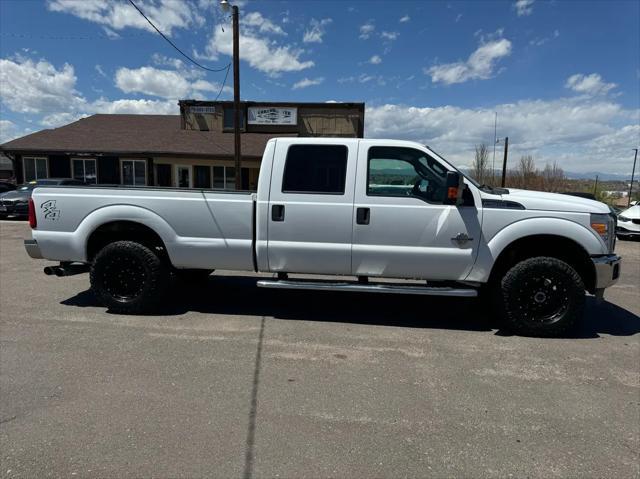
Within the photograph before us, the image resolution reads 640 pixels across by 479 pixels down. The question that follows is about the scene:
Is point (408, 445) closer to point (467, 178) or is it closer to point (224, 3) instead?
point (467, 178)

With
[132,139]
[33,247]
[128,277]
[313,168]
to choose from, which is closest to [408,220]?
[313,168]

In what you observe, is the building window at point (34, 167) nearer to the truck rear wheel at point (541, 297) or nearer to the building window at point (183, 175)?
the building window at point (183, 175)

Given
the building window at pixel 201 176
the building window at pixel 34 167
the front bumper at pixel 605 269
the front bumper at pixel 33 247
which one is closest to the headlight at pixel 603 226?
the front bumper at pixel 605 269

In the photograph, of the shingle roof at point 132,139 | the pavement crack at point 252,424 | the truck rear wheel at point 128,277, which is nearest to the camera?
the pavement crack at point 252,424

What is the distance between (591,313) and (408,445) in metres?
4.37

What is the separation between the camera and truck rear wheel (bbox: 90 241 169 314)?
17.0ft

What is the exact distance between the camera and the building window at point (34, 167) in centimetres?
2435

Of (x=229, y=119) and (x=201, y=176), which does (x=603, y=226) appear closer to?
(x=201, y=176)

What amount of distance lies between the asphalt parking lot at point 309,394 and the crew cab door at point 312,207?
2.67 feet

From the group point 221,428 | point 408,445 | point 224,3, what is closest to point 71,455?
point 221,428

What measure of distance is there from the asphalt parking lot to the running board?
18.6 inches

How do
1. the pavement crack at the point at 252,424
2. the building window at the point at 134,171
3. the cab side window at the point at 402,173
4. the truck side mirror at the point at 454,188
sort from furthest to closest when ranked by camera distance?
the building window at the point at 134,171 < the cab side window at the point at 402,173 < the truck side mirror at the point at 454,188 < the pavement crack at the point at 252,424

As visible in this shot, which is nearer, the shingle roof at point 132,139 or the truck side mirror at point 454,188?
the truck side mirror at point 454,188

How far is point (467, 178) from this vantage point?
4859 mm
